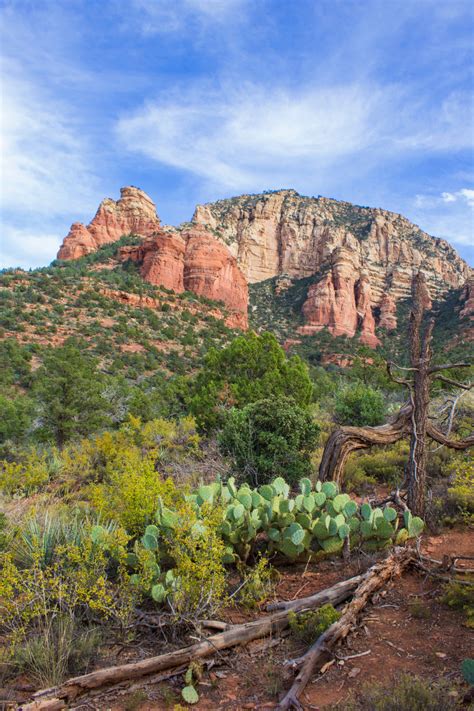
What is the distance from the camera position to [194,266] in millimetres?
55969

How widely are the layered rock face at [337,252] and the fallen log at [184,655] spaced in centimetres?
5968

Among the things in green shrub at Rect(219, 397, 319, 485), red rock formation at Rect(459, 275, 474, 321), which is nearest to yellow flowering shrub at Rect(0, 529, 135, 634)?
green shrub at Rect(219, 397, 319, 485)

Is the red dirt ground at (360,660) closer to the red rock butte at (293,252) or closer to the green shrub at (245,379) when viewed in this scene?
the green shrub at (245,379)

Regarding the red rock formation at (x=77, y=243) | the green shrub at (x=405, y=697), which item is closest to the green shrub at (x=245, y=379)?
the green shrub at (x=405, y=697)

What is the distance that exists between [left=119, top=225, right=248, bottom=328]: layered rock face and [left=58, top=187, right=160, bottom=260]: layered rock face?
9.36m

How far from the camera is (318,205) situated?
3482 inches

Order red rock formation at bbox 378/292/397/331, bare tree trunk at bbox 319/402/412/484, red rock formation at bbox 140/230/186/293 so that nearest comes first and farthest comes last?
bare tree trunk at bbox 319/402/412/484 < red rock formation at bbox 140/230/186/293 < red rock formation at bbox 378/292/397/331

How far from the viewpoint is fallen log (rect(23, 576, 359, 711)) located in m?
2.60

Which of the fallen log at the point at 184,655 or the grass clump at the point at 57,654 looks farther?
the grass clump at the point at 57,654

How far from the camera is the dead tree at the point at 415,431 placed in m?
4.96

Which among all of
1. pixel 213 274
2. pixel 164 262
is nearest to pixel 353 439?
pixel 164 262

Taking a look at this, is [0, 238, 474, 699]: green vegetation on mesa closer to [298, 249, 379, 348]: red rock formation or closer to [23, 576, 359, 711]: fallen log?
[23, 576, 359, 711]: fallen log

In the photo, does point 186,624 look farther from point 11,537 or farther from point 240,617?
point 11,537

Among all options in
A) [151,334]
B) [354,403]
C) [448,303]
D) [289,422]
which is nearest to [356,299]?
[448,303]
